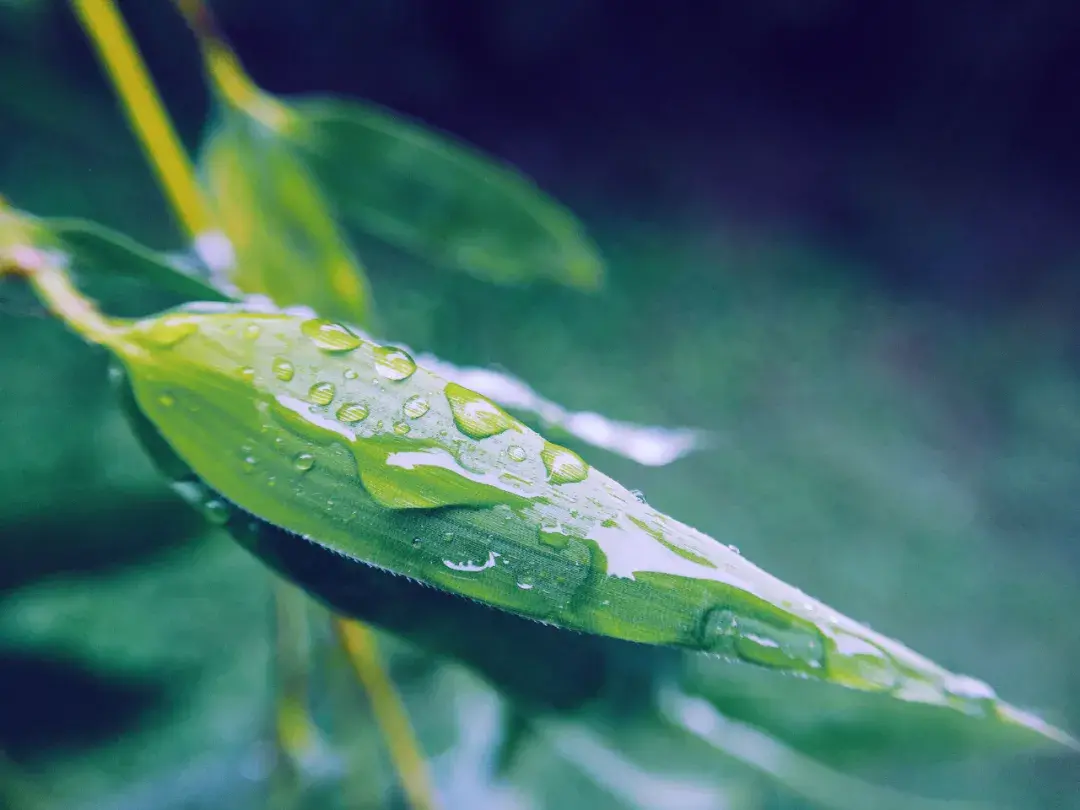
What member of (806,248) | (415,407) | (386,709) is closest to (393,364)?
(415,407)

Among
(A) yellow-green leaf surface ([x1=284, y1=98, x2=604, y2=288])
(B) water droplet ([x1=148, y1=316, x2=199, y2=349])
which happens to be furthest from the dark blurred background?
(B) water droplet ([x1=148, y1=316, x2=199, y2=349])

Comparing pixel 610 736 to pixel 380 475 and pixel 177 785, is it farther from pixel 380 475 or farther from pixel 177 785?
pixel 177 785

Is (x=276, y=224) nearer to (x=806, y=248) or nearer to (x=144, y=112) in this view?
(x=144, y=112)

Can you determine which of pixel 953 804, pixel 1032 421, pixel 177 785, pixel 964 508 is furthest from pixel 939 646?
pixel 177 785

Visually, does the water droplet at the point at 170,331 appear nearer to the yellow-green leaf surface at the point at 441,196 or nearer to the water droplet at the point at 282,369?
the water droplet at the point at 282,369

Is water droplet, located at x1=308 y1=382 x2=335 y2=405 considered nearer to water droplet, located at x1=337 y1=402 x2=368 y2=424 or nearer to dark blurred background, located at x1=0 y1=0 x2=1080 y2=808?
water droplet, located at x1=337 y1=402 x2=368 y2=424

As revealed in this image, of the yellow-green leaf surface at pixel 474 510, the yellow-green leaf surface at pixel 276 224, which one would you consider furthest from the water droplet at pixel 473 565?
the yellow-green leaf surface at pixel 276 224
